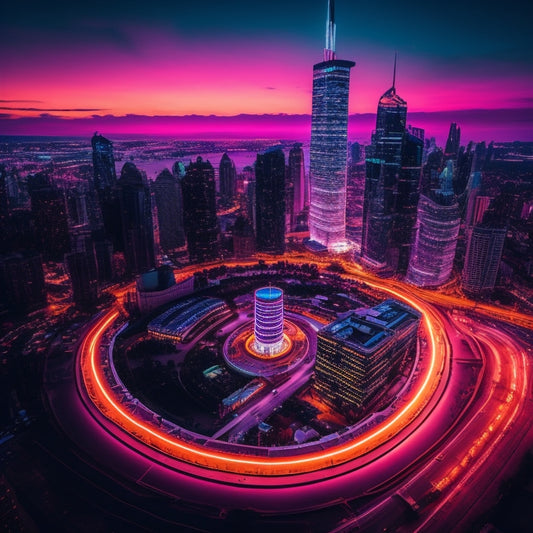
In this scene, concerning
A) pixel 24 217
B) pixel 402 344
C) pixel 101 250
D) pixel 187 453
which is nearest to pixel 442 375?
pixel 402 344

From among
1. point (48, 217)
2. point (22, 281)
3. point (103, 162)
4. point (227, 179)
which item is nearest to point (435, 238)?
point (227, 179)

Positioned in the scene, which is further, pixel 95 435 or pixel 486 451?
pixel 95 435

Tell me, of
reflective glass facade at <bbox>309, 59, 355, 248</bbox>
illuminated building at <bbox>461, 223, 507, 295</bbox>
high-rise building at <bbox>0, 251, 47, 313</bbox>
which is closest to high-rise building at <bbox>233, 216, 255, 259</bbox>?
reflective glass facade at <bbox>309, 59, 355, 248</bbox>

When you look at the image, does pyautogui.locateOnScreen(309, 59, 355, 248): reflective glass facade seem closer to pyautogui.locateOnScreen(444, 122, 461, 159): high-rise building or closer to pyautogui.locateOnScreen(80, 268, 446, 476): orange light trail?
pyautogui.locateOnScreen(444, 122, 461, 159): high-rise building

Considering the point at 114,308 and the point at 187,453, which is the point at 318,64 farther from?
the point at 187,453

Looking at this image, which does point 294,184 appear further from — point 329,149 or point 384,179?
point 384,179

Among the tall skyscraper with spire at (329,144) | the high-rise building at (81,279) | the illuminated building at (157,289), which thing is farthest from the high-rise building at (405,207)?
the high-rise building at (81,279)
